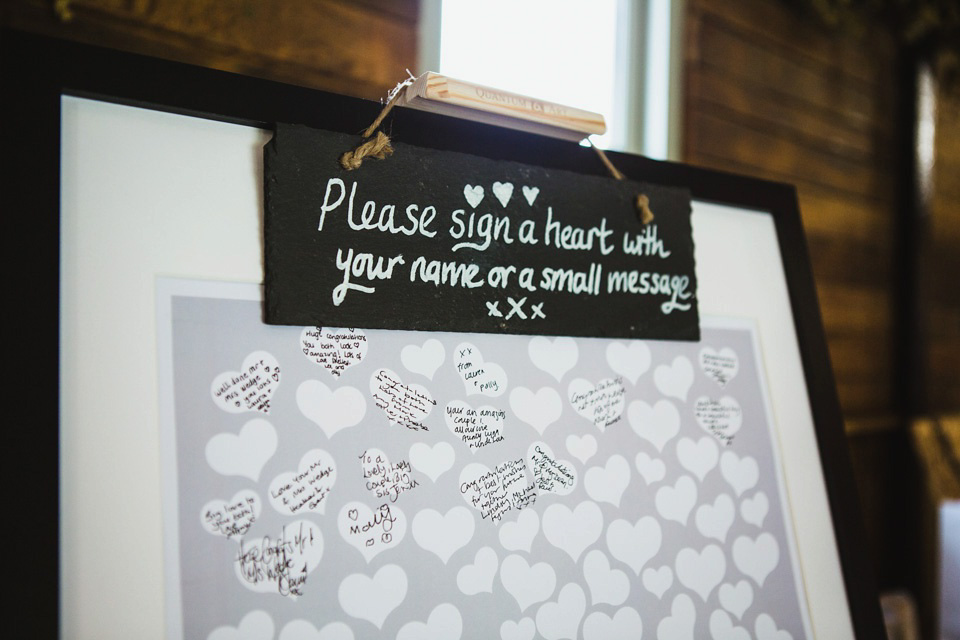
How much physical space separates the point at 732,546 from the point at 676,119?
1.17 meters

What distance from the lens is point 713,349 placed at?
2.38ft

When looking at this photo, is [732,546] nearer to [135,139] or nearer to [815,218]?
[135,139]

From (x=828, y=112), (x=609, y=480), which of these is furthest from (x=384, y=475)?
(x=828, y=112)

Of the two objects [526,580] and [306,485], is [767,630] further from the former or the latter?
[306,485]

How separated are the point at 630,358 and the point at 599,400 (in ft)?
0.20

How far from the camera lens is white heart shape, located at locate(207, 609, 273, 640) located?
0.45 metres

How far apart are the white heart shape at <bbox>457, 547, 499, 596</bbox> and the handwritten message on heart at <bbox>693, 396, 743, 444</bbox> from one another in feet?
0.91

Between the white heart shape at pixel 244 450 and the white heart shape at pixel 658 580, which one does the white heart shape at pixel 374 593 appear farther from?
the white heart shape at pixel 658 580

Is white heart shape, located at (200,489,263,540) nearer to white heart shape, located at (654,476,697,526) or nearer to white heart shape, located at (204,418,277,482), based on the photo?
white heart shape, located at (204,418,277,482)

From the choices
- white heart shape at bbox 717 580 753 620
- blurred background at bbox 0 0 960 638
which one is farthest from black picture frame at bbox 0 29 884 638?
blurred background at bbox 0 0 960 638

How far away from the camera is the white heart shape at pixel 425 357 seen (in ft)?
1.80
